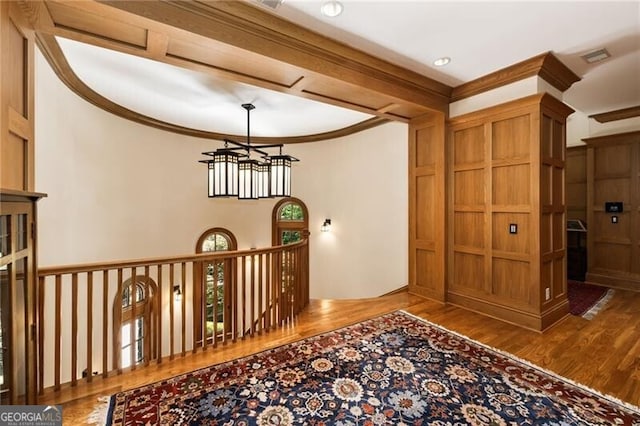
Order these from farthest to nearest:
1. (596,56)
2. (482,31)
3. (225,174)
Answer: (225,174), (596,56), (482,31)

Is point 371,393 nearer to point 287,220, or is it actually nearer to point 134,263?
point 134,263

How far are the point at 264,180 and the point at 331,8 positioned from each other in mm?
2309

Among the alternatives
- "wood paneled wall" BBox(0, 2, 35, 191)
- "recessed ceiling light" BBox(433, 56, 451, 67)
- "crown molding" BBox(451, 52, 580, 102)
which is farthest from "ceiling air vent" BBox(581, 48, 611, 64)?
"wood paneled wall" BBox(0, 2, 35, 191)

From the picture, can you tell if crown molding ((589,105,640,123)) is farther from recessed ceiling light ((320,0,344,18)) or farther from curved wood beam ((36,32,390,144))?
recessed ceiling light ((320,0,344,18))

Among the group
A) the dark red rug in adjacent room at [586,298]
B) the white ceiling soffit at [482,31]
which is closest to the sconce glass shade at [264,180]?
the white ceiling soffit at [482,31]

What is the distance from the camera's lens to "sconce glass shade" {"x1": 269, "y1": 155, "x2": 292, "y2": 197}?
4.01 metres

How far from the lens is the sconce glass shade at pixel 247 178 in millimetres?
3729

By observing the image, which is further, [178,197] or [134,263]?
[178,197]

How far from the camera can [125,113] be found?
4.69 m

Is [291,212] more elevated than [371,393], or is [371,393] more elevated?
[291,212]

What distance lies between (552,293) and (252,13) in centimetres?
416

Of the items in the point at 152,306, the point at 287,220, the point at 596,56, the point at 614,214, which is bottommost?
the point at 152,306

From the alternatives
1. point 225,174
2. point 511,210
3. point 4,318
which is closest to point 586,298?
point 511,210

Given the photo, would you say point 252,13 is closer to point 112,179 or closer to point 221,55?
point 221,55
